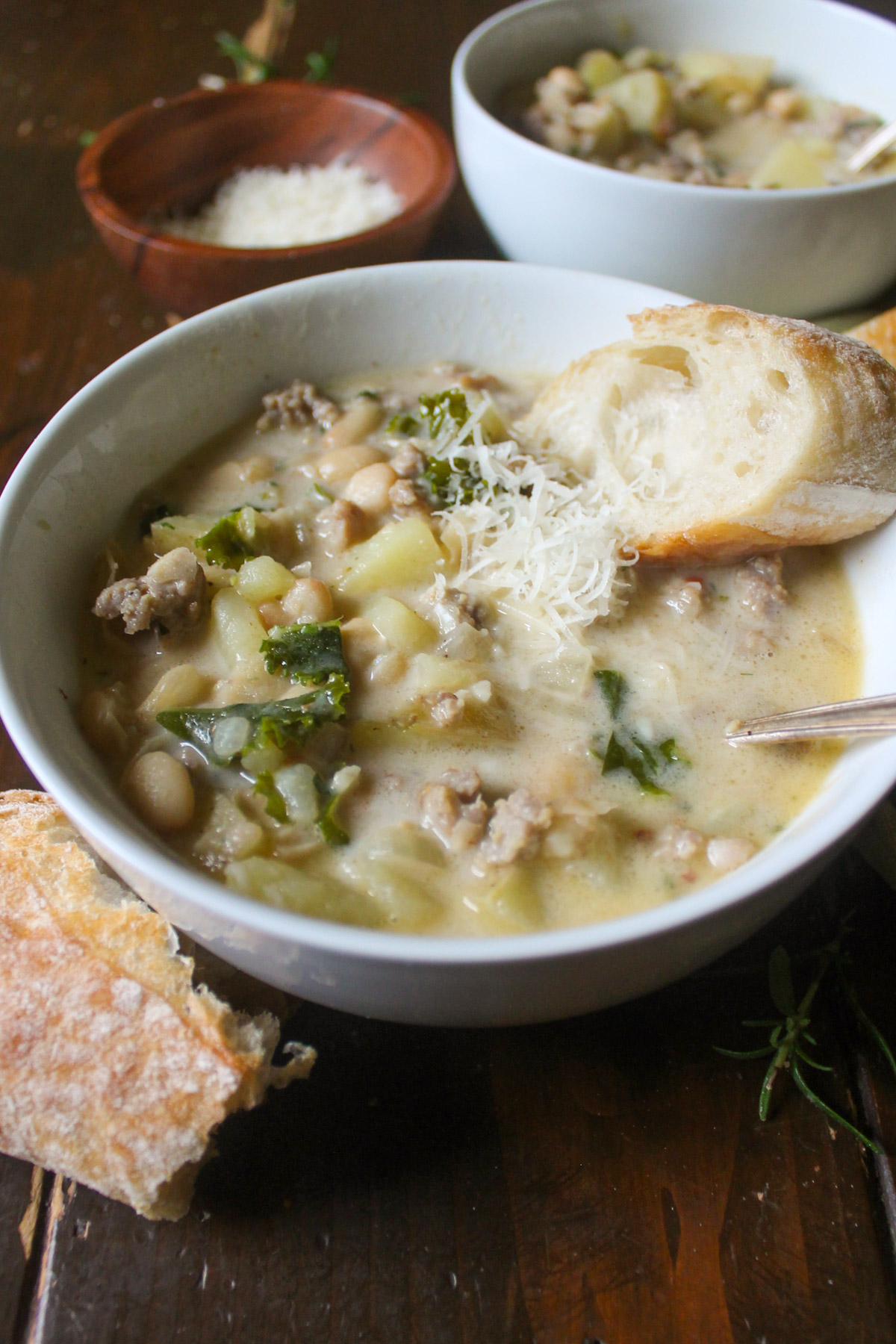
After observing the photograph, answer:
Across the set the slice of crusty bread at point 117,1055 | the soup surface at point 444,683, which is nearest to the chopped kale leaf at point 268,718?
the soup surface at point 444,683

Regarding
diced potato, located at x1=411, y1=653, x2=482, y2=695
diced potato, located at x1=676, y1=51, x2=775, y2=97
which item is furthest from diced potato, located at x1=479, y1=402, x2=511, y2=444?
diced potato, located at x1=676, y1=51, x2=775, y2=97

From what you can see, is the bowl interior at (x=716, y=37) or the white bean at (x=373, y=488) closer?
the white bean at (x=373, y=488)

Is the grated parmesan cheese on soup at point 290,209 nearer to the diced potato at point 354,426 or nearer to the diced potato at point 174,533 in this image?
the diced potato at point 354,426

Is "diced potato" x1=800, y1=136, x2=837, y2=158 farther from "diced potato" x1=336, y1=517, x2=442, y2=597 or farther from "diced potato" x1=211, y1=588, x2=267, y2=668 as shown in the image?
"diced potato" x1=211, y1=588, x2=267, y2=668

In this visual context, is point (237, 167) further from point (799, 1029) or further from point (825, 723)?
point (799, 1029)

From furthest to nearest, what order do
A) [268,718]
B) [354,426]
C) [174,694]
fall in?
[354,426] → [174,694] → [268,718]

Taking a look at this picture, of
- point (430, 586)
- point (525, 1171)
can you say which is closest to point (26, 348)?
point (430, 586)

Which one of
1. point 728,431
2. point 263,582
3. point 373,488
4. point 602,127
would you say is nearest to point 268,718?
point 263,582
